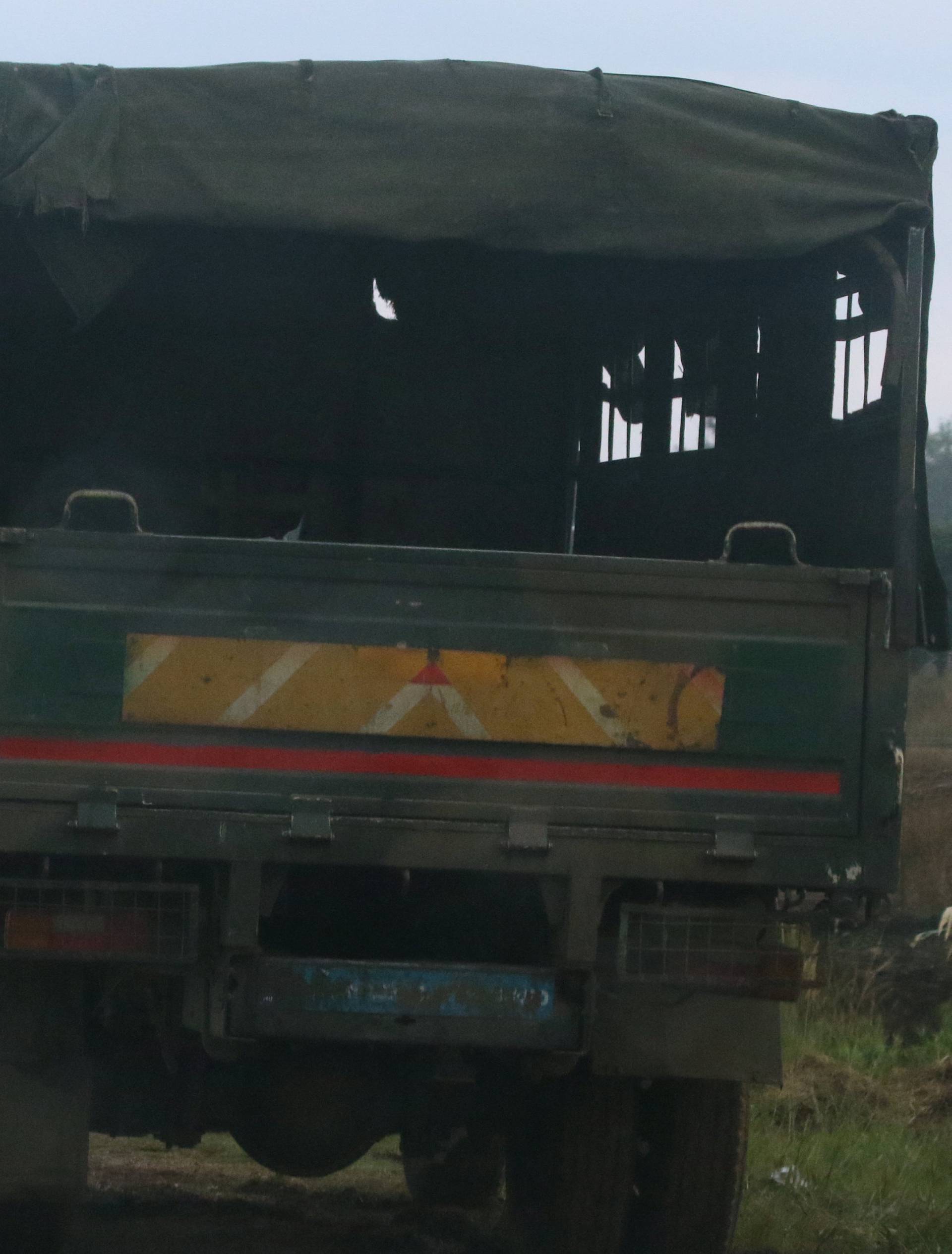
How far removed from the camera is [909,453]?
4.65m

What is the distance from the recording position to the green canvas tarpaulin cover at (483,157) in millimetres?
4699

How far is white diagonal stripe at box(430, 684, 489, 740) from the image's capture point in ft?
14.2

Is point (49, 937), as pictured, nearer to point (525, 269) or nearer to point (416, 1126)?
point (416, 1126)

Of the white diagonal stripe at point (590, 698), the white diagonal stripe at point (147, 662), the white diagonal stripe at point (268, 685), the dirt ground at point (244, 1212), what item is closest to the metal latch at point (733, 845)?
the white diagonal stripe at point (590, 698)

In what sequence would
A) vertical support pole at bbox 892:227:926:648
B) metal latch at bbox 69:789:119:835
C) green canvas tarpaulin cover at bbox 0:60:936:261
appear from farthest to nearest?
green canvas tarpaulin cover at bbox 0:60:936:261 < vertical support pole at bbox 892:227:926:648 < metal latch at bbox 69:789:119:835

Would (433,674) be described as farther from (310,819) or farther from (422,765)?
(310,819)

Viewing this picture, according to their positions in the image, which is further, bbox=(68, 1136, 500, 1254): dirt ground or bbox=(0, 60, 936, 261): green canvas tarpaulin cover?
bbox=(68, 1136, 500, 1254): dirt ground

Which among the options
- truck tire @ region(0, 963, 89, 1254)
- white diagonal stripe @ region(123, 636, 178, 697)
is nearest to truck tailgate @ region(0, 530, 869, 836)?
white diagonal stripe @ region(123, 636, 178, 697)

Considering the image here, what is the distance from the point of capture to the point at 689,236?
4.85 m

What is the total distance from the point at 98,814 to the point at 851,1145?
3.86 m

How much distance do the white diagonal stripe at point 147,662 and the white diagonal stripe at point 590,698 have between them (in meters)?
0.86

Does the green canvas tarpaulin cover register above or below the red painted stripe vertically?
above

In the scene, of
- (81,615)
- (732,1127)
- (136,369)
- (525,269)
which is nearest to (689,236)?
(525,269)

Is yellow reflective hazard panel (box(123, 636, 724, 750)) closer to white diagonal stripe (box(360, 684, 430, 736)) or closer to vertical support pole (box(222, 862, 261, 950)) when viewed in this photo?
white diagonal stripe (box(360, 684, 430, 736))
